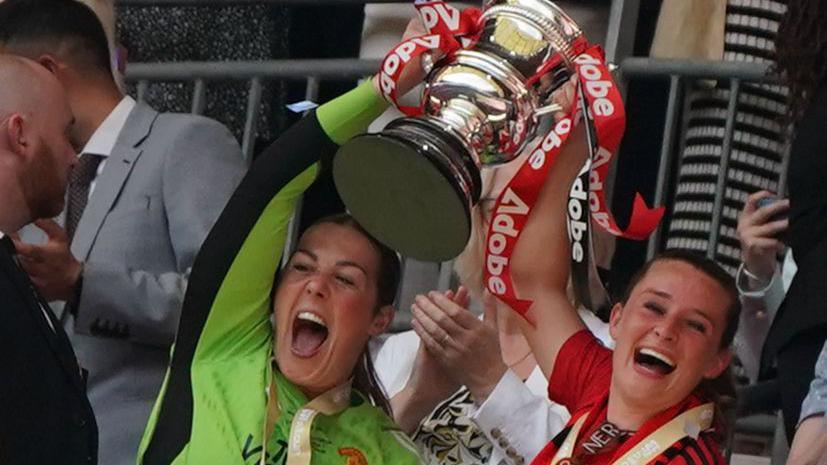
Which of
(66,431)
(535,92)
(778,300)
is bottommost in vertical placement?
(66,431)

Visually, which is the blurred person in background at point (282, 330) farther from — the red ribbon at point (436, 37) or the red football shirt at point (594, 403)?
the red football shirt at point (594, 403)

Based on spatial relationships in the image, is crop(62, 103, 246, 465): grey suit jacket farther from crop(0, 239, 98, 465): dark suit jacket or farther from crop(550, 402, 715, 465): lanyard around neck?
crop(550, 402, 715, 465): lanyard around neck

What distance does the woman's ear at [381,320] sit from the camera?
457 centimetres

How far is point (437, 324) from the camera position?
14.8 feet

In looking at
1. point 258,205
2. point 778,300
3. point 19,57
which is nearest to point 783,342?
point 778,300

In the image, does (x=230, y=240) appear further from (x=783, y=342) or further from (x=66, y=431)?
(x=783, y=342)

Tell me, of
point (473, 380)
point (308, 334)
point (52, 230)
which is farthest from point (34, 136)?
point (473, 380)

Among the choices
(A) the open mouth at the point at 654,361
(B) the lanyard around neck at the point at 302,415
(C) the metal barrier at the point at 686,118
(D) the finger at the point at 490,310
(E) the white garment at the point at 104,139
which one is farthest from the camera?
(C) the metal barrier at the point at 686,118

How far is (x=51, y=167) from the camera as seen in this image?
455 cm

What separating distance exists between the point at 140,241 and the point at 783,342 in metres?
1.44

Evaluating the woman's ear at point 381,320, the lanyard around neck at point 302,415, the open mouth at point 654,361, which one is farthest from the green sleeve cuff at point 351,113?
the open mouth at point 654,361

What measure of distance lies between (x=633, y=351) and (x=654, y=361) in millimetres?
43

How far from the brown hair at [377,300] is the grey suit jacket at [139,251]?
42cm

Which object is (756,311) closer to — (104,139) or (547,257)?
(547,257)
